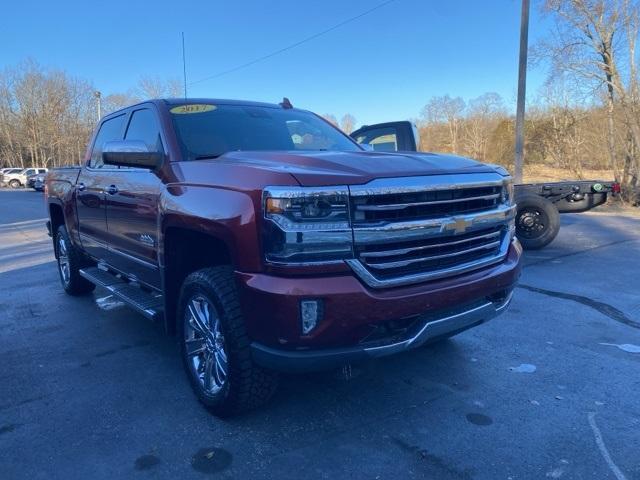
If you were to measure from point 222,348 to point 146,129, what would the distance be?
80.3 inches

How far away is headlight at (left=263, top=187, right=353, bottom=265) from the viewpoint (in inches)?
94.9

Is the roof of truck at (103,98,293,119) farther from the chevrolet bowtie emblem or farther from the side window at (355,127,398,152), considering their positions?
the side window at (355,127,398,152)

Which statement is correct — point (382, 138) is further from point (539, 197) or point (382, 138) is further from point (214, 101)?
point (214, 101)

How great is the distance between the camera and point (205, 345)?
3102 mm

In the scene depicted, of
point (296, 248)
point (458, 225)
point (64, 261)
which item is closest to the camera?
point (296, 248)

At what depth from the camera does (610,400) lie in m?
3.13

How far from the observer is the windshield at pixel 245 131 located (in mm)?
3607

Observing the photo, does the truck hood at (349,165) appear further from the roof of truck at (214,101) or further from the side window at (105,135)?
the side window at (105,135)

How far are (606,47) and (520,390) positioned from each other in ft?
57.9

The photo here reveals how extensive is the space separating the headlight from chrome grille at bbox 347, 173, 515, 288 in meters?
0.06

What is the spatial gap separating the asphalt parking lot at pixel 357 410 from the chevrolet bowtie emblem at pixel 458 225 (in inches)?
43.7

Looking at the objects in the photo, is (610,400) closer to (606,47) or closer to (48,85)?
(606,47)

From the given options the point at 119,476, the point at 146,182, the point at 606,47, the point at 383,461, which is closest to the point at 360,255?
the point at 383,461

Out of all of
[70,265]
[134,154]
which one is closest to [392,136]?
[70,265]
